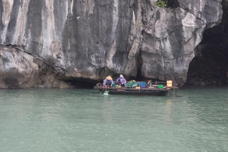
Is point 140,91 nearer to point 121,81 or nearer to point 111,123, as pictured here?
point 121,81

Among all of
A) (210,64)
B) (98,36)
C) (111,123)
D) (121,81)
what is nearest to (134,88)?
(121,81)

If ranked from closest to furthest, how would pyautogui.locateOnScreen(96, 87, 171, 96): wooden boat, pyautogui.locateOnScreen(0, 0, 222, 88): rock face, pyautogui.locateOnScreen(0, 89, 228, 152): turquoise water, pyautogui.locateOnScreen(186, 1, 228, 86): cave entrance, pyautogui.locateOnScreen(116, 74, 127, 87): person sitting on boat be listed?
pyautogui.locateOnScreen(0, 89, 228, 152): turquoise water, pyautogui.locateOnScreen(96, 87, 171, 96): wooden boat, pyautogui.locateOnScreen(116, 74, 127, 87): person sitting on boat, pyautogui.locateOnScreen(0, 0, 222, 88): rock face, pyautogui.locateOnScreen(186, 1, 228, 86): cave entrance

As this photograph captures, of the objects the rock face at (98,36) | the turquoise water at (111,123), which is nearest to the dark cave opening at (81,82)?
the rock face at (98,36)

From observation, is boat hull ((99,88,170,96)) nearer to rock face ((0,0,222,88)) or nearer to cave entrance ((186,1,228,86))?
rock face ((0,0,222,88))

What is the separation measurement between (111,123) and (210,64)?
780 inches

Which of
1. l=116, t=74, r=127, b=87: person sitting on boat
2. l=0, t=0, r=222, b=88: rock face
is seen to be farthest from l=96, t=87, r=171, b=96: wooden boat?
l=0, t=0, r=222, b=88: rock face

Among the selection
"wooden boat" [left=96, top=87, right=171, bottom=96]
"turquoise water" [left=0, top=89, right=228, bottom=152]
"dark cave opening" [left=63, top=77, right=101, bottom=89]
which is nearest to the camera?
"turquoise water" [left=0, top=89, right=228, bottom=152]

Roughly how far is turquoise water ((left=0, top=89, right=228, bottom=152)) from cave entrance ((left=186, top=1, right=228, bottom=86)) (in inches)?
366

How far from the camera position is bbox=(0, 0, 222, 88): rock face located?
28.3 m

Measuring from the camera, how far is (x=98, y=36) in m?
29.0

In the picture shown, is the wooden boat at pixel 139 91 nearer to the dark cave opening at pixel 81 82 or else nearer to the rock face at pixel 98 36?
the rock face at pixel 98 36

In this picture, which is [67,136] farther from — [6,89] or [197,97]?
[6,89]

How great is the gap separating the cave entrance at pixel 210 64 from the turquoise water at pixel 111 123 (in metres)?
9.28

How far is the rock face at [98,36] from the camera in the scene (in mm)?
28344
